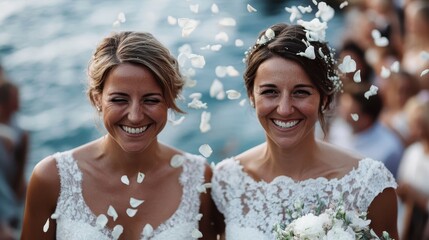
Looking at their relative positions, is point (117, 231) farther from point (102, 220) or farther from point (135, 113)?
point (135, 113)

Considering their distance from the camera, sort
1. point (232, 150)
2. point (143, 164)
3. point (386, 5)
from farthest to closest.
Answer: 1. point (232, 150)
2. point (386, 5)
3. point (143, 164)

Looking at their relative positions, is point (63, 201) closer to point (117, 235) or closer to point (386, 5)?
point (117, 235)

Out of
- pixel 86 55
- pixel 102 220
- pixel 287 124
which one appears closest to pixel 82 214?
pixel 102 220

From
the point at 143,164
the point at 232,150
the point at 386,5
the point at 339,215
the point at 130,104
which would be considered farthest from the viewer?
Result: the point at 232,150

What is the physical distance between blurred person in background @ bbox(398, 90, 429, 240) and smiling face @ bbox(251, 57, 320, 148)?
6.39ft

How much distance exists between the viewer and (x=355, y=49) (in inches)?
276

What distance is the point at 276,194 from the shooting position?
4.68m

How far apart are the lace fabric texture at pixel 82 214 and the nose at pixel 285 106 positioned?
26.6 inches

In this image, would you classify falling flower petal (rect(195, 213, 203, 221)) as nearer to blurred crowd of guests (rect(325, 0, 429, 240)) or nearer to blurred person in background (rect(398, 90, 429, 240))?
blurred crowd of guests (rect(325, 0, 429, 240))

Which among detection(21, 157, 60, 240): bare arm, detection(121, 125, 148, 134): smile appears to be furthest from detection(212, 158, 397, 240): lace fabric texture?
detection(21, 157, 60, 240): bare arm

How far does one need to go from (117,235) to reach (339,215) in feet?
3.80

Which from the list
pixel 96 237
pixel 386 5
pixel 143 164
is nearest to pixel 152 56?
pixel 143 164

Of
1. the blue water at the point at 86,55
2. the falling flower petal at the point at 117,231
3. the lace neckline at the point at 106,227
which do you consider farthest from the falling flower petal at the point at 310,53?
the blue water at the point at 86,55

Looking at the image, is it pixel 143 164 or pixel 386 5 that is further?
pixel 386 5
